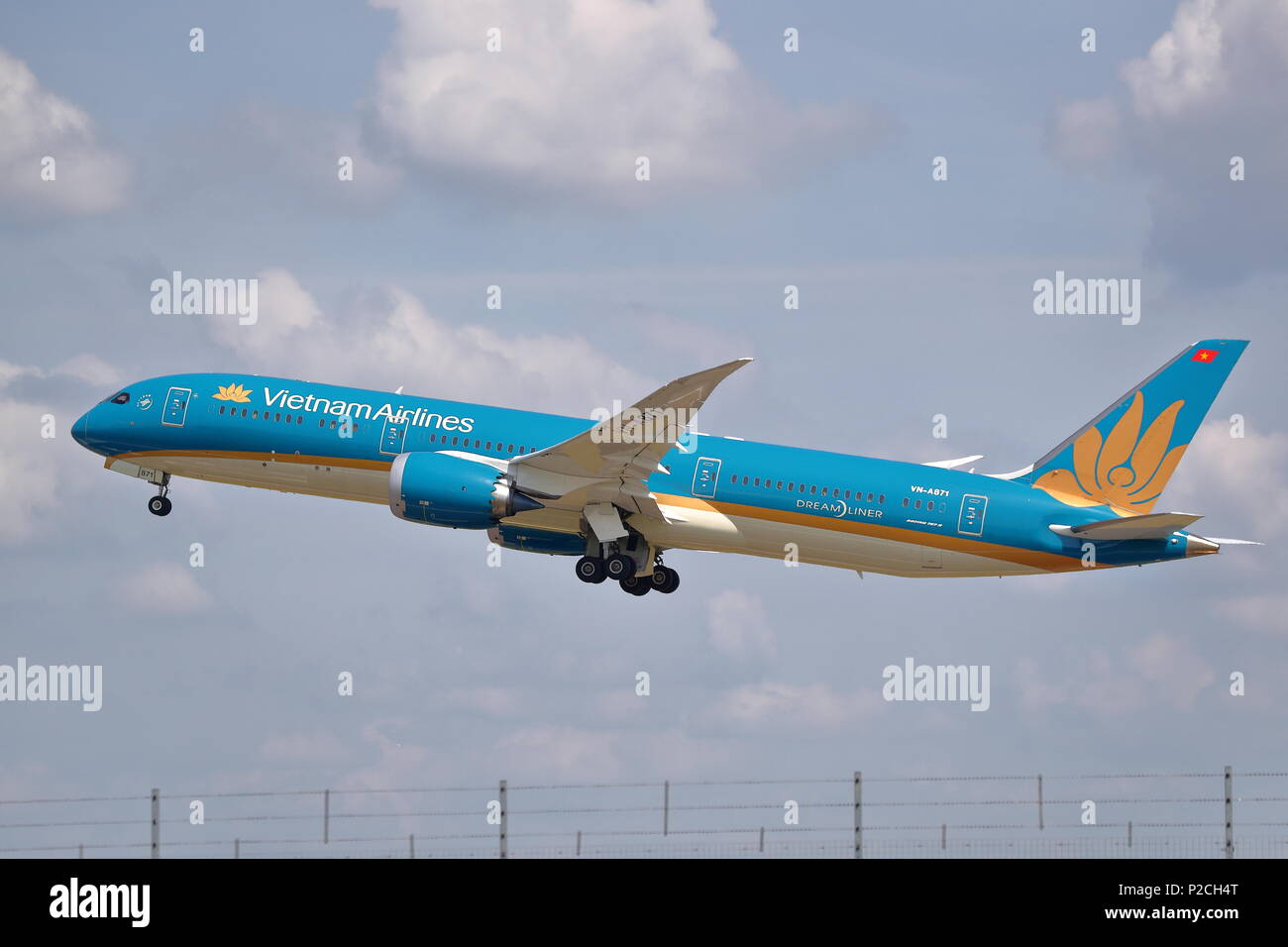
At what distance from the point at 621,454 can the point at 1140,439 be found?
736 inches

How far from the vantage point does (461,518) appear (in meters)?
56.7

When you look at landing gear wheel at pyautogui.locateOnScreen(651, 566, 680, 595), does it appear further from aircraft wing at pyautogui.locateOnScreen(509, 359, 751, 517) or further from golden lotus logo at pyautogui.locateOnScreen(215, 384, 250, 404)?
golden lotus logo at pyautogui.locateOnScreen(215, 384, 250, 404)

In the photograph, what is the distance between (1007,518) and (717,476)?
32.8 feet

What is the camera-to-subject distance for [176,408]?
60844 millimetres

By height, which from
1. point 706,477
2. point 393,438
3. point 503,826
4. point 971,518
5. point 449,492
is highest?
point 393,438

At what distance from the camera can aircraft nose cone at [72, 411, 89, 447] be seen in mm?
62781

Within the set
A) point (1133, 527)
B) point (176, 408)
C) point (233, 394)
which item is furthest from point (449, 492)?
point (1133, 527)

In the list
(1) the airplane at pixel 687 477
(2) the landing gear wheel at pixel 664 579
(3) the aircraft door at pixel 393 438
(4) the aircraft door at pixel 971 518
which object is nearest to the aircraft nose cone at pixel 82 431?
(1) the airplane at pixel 687 477

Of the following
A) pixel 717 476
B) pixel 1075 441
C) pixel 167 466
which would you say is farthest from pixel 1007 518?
pixel 167 466

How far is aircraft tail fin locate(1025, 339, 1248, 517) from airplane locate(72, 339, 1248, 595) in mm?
54

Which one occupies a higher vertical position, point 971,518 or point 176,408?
point 176,408

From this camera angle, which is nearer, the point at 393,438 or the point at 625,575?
the point at 393,438

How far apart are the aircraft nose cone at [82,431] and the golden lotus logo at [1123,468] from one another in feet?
113

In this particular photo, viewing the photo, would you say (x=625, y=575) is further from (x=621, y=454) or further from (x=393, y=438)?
(x=393, y=438)
